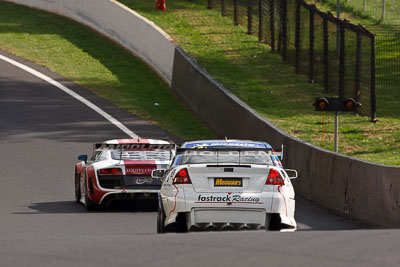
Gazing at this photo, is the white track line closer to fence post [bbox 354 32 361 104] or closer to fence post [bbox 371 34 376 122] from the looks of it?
fence post [bbox 354 32 361 104]

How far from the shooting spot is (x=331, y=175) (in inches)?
740

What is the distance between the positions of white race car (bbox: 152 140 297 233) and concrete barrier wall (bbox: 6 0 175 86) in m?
23.0

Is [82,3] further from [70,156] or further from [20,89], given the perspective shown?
[70,156]

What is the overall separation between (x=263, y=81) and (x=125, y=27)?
717 cm

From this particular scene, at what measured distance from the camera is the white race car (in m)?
13.4

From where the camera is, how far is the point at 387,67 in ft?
125

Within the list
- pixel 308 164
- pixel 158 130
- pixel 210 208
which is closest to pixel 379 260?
pixel 210 208

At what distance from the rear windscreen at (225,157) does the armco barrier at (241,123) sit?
10.3ft

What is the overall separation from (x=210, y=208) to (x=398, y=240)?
3.60 metres

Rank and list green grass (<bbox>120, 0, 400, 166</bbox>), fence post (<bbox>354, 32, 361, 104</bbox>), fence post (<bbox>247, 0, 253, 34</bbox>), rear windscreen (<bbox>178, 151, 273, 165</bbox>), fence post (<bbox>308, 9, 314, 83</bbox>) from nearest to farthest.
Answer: rear windscreen (<bbox>178, 151, 273, 165</bbox>) → green grass (<bbox>120, 0, 400, 166</bbox>) → fence post (<bbox>354, 32, 361, 104</bbox>) → fence post (<bbox>308, 9, 314, 83</bbox>) → fence post (<bbox>247, 0, 253, 34</bbox>)

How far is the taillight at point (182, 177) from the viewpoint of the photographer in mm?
13492

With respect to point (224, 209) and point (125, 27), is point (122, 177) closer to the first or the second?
point (224, 209)

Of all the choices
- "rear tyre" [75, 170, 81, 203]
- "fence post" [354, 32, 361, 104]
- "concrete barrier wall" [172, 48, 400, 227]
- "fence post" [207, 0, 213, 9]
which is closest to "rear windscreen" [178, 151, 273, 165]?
"concrete barrier wall" [172, 48, 400, 227]

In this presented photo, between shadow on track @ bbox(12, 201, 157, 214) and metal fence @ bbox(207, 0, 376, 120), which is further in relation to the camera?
metal fence @ bbox(207, 0, 376, 120)
